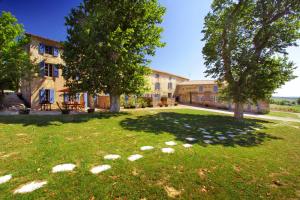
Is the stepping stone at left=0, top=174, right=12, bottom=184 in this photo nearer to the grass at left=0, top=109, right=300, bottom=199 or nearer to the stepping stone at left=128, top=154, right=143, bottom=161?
the grass at left=0, top=109, right=300, bottom=199

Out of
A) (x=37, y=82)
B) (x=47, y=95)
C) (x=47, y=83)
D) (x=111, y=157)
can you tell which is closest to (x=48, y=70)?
(x=47, y=83)

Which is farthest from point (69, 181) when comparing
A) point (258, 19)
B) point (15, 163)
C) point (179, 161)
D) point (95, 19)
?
point (258, 19)

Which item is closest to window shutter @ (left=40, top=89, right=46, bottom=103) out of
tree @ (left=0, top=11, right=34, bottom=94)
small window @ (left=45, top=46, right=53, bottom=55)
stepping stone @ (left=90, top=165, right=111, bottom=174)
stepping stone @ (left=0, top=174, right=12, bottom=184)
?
tree @ (left=0, top=11, right=34, bottom=94)

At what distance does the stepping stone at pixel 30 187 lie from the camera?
11.7ft

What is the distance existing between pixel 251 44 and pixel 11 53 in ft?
76.4

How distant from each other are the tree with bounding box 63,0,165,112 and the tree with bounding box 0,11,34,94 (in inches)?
158

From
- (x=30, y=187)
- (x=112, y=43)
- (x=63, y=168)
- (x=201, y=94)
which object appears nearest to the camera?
(x=30, y=187)

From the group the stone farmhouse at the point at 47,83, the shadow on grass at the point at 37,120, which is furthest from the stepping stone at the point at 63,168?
the stone farmhouse at the point at 47,83

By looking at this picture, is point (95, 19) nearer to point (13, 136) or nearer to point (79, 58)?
point (79, 58)

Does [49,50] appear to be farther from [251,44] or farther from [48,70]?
[251,44]

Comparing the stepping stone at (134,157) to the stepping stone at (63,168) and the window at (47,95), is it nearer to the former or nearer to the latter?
the stepping stone at (63,168)

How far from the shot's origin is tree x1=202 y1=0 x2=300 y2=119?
15688 mm

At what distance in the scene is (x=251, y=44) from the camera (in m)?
17.7

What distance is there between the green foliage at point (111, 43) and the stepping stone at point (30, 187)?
410 inches
